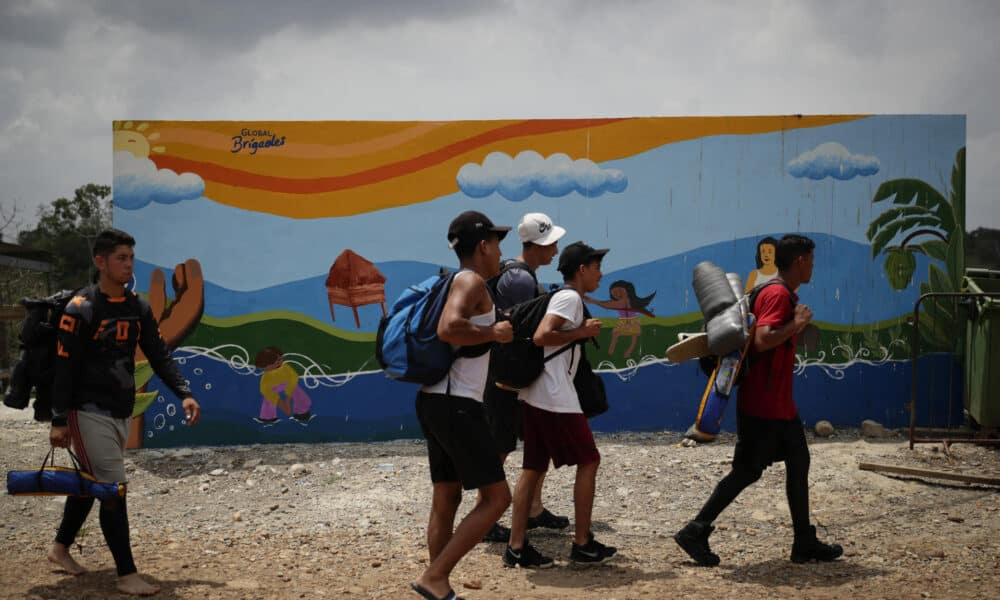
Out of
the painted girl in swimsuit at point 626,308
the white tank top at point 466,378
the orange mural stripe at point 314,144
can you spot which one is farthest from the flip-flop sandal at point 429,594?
the orange mural stripe at point 314,144

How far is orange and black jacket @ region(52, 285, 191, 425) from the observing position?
439 cm

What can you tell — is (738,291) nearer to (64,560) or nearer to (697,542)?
(697,542)

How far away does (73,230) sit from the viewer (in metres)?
28.5

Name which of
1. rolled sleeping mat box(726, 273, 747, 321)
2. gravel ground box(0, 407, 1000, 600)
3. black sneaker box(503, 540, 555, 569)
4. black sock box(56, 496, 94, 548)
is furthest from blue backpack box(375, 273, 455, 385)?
black sock box(56, 496, 94, 548)

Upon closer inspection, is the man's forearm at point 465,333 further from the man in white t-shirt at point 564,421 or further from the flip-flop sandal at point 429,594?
the flip-flop sandal at point 429,594

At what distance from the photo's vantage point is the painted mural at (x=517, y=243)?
28.0 ft

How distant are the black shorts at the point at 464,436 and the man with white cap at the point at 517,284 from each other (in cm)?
119

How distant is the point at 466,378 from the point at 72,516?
2.32 m

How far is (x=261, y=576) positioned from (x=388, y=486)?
2213mm

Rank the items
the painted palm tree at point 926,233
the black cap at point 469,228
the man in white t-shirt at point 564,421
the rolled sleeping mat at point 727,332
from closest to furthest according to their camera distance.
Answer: the black cap at point 469,228 → the rolled sleeping mat at point 727,332 → the man in white t-shirt at point 564,421 → the painted palm tree at point 926,233

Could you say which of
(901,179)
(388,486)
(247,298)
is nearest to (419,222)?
(247,298)

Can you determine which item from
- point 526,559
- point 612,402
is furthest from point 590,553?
point 612,402

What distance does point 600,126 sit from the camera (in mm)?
8609

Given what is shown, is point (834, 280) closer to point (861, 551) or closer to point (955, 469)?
point (955, 469)
